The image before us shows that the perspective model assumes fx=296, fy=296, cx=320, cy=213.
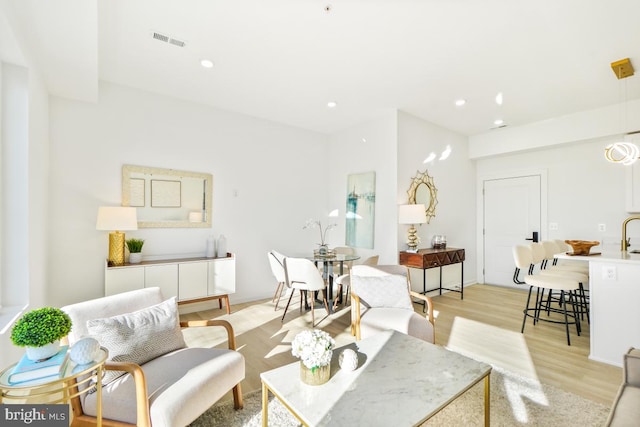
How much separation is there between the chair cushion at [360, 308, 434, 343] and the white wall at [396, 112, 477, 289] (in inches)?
74.7

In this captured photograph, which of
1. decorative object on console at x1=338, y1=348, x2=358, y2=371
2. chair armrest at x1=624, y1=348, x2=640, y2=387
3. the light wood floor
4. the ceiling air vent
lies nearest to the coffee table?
decorative object on console at x1=338, y1=348, x2=358, y2=371

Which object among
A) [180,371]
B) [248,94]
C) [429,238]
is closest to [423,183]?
[429,238]

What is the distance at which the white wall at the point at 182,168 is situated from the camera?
3232 millimetres

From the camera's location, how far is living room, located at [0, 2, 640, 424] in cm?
223

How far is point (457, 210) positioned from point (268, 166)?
349 centimetres

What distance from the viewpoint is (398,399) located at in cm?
141

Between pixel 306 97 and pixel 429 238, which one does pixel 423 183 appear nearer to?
pixel 429 238

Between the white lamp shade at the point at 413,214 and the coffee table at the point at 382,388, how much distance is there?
97.0 inches

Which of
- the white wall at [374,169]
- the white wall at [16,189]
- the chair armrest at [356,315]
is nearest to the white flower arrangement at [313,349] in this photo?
the chair armrest at [356,315]

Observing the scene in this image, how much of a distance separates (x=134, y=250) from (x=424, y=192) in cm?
416

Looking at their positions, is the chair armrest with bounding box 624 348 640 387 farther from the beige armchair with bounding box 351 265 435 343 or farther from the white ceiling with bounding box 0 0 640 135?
the white ceiling with bounding box 0 0 640 135

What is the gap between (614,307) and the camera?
2580 millimetres

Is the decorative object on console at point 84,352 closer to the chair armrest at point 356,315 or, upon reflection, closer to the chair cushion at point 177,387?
the chair cushion at point 177,387

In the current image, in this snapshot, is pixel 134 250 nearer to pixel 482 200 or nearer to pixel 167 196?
pixel 167 196
